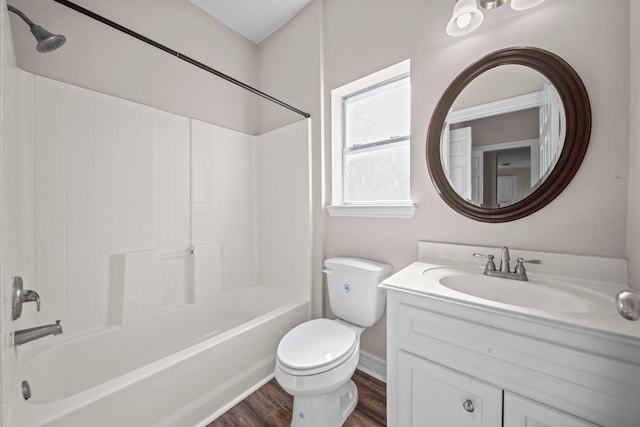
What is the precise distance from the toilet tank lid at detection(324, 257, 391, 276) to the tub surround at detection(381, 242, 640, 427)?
13.1 inches


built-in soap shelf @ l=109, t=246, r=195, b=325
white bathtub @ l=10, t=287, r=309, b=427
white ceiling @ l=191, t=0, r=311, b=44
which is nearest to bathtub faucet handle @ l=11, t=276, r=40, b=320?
white bathtub @ l=10, t=287, r=309, b=427

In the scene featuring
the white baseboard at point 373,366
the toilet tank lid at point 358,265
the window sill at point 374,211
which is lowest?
the white baseboard at point 373,366

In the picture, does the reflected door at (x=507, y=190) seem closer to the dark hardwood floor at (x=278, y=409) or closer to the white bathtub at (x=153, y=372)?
the dark hardwood floor at (x=278, y=409)

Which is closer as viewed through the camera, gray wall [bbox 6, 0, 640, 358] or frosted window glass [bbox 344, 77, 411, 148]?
gray wall [bbox 6, 0, 640, 358]

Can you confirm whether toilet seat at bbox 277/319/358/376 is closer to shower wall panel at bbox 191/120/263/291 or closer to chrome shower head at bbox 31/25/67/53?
shower wall panel at bbox 191/120/263/291

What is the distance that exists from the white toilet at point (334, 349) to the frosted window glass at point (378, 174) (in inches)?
18.5

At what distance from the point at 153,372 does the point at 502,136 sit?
1.95 meters

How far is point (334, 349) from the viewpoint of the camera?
3.93ft

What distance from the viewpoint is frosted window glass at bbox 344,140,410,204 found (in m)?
1.59

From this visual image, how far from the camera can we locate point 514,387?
2.38 ft

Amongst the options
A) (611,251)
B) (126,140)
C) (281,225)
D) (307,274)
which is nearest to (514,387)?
(611,251)

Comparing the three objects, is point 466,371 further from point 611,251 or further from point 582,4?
point 582,4

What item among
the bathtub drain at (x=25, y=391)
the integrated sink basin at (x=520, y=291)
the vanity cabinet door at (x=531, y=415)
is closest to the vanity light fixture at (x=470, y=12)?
the integrated sink basin at (x=520, y=291)

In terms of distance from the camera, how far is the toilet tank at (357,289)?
141 centimetres
